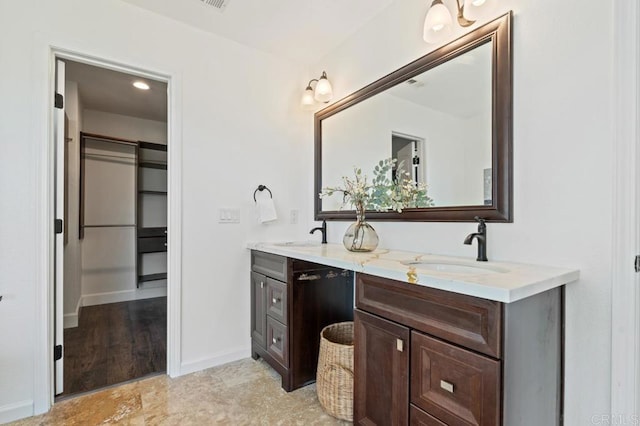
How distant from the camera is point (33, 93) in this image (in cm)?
171

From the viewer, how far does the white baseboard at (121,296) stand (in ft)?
12.2

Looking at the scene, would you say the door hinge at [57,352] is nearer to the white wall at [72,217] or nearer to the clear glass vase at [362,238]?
the white wall at [72,217]

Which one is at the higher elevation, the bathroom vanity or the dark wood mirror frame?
the dark wood mirror frame

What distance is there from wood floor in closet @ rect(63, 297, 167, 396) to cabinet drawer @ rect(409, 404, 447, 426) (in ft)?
5.98

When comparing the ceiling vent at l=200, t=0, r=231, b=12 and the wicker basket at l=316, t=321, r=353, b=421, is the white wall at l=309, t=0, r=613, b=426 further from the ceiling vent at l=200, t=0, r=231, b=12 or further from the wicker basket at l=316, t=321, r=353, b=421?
the ceiling vent at l=200, t=0, r=231, b=12

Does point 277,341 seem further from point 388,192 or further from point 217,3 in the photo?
point 217,3

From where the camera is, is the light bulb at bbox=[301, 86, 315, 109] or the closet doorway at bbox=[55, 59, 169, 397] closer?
the light bulb at bbox=[301, 86, 315, 109]

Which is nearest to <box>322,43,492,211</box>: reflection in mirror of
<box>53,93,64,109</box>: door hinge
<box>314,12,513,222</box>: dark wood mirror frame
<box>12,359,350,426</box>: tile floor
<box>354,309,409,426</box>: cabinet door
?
<box>314,12,513,222</box>: dark wood mirror frame

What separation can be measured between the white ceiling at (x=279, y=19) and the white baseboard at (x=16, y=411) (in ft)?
7.97

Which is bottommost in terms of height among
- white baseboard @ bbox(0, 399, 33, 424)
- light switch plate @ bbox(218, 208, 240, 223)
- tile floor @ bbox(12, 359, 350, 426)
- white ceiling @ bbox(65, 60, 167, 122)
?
tile floor @ bbox(12, 359, 350, 426)

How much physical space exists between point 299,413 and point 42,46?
2503mm

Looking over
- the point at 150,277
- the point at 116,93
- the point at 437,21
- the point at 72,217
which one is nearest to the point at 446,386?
the point at 437,21

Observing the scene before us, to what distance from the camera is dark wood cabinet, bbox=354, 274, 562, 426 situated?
36.2 inches

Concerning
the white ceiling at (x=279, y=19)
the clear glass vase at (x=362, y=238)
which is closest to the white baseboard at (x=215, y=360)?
the clear glass vase at (x=362, y=238)
